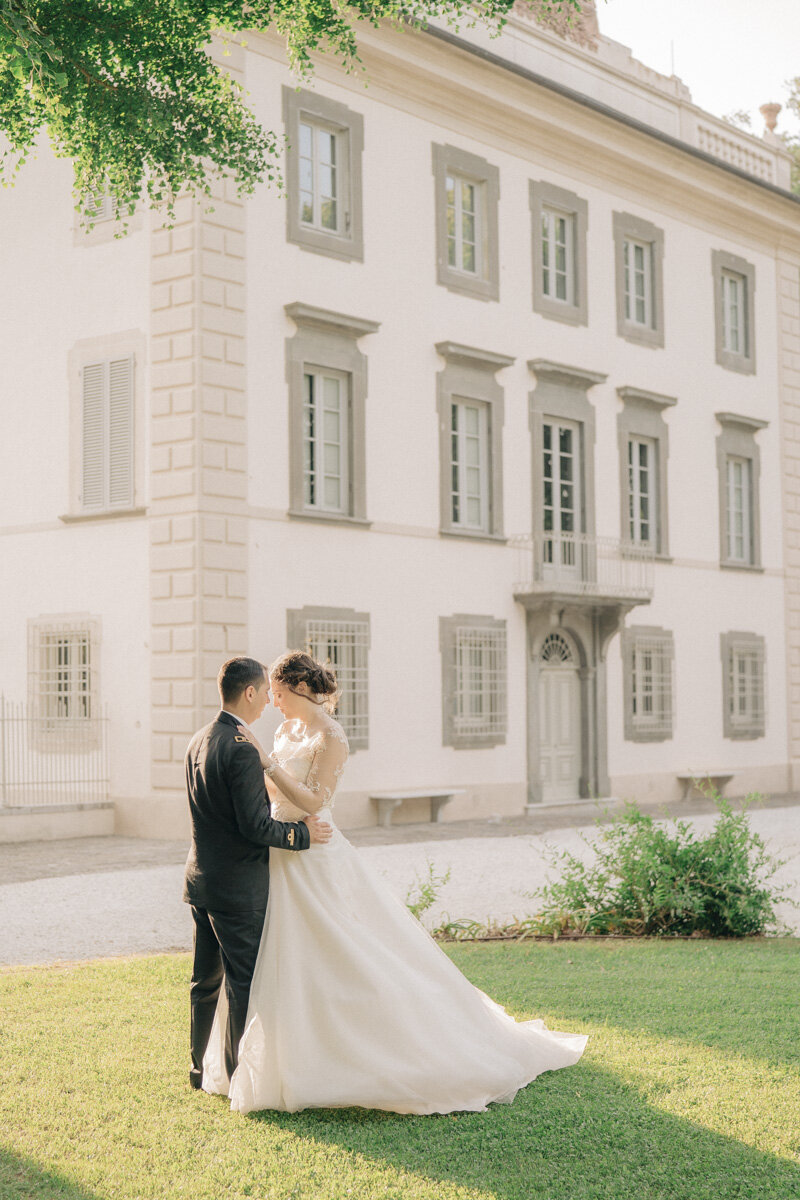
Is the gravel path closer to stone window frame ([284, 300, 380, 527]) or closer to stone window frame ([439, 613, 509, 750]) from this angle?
stone window frame ([439, 613, 509, 750])

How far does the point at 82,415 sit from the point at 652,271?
10551 millimetres

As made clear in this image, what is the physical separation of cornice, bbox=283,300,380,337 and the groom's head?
12.5 meters

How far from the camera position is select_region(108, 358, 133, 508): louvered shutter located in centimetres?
1708

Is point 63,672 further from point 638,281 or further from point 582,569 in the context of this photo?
point 638,281

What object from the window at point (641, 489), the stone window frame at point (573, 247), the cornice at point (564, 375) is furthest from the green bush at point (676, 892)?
the window at point (641, 489)

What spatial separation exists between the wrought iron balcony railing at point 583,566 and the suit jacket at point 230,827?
48.4 ft

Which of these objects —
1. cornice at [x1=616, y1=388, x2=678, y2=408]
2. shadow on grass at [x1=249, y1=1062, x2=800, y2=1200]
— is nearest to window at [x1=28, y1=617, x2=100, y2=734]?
cornice at [x1=616, y1=388, x2=678, y2=408]

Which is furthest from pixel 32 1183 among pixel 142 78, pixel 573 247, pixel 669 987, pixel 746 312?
pixel 746 312

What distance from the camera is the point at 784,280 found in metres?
26.2

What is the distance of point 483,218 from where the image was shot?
20266 mm

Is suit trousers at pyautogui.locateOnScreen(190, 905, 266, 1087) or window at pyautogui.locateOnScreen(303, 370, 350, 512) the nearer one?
suit trousers at pyautogui.locateOnScreen(190, 905, 266, 1087)

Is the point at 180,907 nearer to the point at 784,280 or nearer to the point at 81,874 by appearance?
the point at 81,874

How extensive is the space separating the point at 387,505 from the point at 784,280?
11.7m

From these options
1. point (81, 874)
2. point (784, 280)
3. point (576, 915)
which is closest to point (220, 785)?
point (576, 915)
